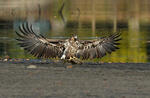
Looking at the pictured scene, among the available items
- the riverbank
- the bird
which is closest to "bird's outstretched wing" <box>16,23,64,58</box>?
the bird

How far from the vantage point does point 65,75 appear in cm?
1409

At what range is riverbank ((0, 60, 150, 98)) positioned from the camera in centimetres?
1115

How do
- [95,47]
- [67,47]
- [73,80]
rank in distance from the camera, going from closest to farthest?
[73,80] → [67,47] → [95,47]

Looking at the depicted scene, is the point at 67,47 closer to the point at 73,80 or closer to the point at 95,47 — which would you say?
the point at 95,47

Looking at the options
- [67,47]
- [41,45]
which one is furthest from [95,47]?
[41,45]

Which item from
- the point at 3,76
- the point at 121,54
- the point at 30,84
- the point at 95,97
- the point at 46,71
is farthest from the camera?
the point at 121,54

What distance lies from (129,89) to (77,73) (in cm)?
307

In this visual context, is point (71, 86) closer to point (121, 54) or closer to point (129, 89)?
point (129, 89)

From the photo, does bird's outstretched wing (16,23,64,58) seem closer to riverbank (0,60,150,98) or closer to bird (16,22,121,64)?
bird (16,22,121,64)

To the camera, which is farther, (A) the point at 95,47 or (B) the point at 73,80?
(A) the point at 95,47

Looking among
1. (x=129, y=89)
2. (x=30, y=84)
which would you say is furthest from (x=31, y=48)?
(x=129, y=89)

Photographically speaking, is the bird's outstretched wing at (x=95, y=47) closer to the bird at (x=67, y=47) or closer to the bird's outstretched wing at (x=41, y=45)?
the bird at (x=67, y=47)

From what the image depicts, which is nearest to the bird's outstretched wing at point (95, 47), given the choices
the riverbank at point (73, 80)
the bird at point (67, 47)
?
the bird at point (67, 47)

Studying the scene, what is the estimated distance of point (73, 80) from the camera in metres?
13.2
